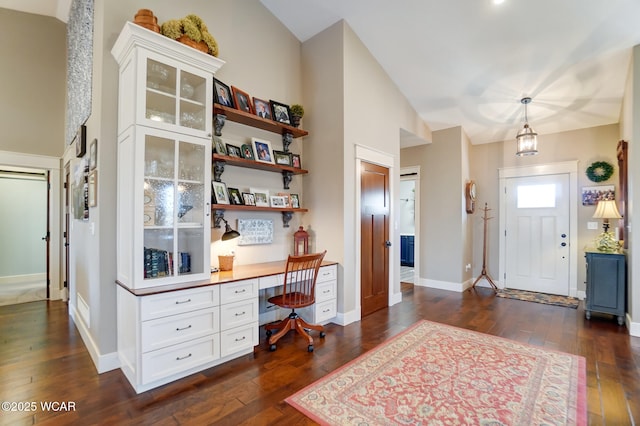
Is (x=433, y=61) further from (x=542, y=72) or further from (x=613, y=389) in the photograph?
(x=613, y=389)

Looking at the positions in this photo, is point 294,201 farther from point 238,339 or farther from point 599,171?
point 599,171

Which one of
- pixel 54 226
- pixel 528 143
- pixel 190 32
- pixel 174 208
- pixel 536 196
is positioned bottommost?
pixel 54 226

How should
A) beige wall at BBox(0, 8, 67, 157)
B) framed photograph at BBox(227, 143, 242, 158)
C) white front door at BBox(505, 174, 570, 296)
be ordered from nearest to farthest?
framed photograph at BBox(227, 143, 242, 158) < beige wall at BBox(0, 8, 67, 157) < white front door at BBox(505, 174, 570, 296)

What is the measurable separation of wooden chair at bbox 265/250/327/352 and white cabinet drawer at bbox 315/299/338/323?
18 cm

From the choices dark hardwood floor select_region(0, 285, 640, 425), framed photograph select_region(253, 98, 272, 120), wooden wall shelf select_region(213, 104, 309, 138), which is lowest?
dark hardwood floor select_region(0, 285, 640, 425)

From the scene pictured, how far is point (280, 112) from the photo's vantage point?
3.68 metres

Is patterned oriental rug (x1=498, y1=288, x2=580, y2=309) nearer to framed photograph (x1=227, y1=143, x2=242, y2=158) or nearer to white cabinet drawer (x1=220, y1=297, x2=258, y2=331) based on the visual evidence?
white cabinet drawer (x1=220, y1=297, x2=258, y2=331)

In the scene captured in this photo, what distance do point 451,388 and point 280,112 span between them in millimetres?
3288

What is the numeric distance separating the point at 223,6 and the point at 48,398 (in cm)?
393

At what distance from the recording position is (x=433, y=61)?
3.94 m

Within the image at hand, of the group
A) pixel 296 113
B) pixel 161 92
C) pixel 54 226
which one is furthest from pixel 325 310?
pixel 54 226

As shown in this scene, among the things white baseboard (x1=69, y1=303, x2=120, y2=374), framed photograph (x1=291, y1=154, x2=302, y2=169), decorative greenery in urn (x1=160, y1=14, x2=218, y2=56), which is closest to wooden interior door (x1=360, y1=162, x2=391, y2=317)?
framed photograph (x1=291, y1=154, x2=302, y2=169)

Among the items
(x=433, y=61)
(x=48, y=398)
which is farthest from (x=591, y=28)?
(x=48, y=398)

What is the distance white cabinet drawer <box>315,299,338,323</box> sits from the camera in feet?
→ 11.1
